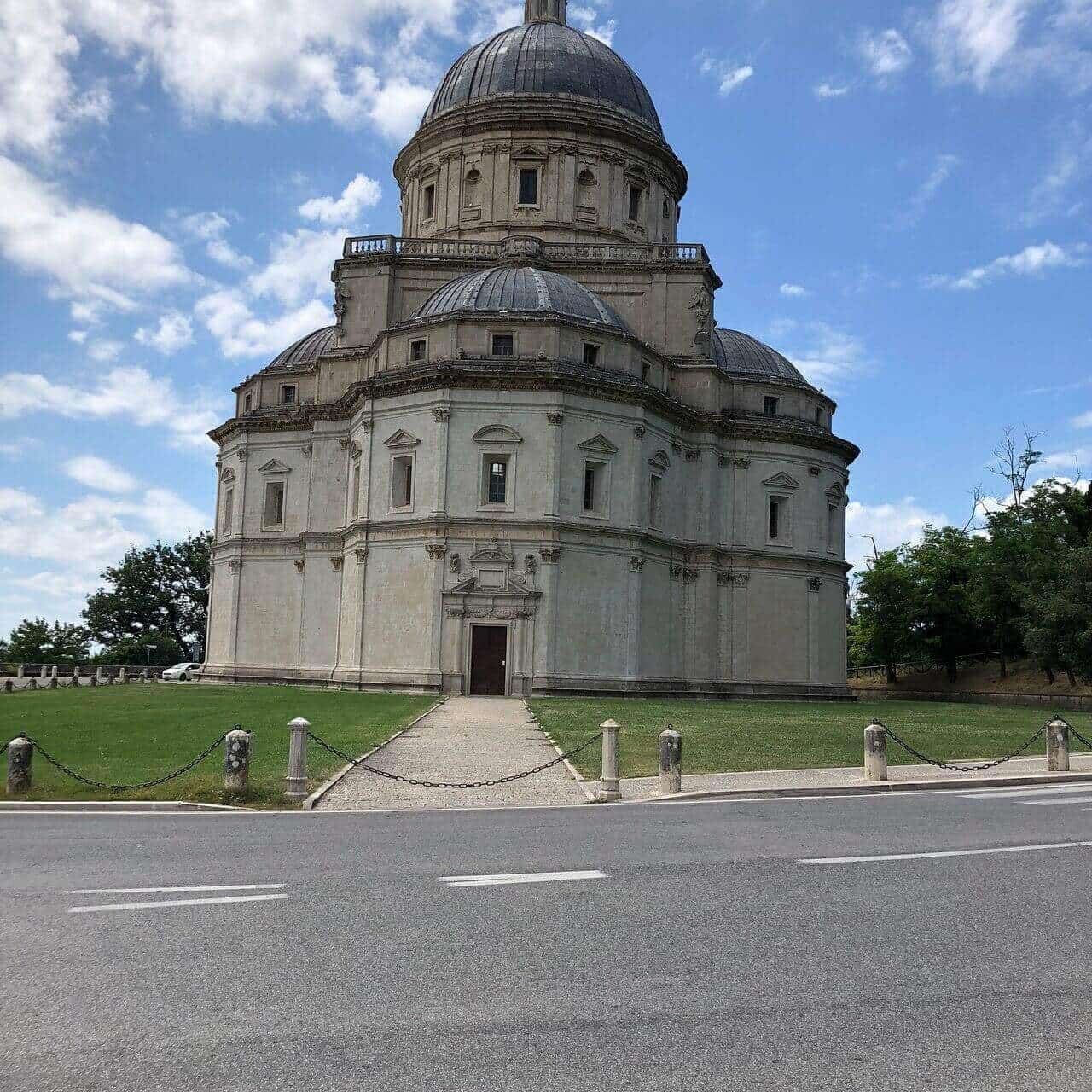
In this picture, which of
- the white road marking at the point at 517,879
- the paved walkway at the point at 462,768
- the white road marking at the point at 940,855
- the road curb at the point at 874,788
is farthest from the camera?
the road curb at the point at 874,788

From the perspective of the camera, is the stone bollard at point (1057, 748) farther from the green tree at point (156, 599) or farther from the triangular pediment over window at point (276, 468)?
the green tree at point (156, 599)

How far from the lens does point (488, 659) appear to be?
4631cm

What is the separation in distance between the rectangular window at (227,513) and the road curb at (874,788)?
44.8 m

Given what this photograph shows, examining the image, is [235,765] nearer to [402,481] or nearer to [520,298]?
[402,481]

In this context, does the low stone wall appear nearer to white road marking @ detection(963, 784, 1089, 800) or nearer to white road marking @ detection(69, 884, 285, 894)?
white road marking @ detection(963, 784, 1089, 800)

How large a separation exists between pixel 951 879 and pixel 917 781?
9.98 metres

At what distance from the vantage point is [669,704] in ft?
145

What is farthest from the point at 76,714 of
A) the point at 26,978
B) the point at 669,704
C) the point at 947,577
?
the point at 947,577

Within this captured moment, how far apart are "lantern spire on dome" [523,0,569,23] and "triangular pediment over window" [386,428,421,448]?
30002 millimetres

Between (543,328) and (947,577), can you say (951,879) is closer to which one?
(543,328)

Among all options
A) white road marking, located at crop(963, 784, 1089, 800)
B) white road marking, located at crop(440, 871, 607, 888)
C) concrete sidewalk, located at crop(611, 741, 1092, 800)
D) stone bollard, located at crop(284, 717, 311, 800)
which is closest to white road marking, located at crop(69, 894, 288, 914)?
white road marking, located at crop(440, 871, 607, 888)

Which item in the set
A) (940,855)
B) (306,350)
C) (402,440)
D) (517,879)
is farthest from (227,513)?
(940,855)

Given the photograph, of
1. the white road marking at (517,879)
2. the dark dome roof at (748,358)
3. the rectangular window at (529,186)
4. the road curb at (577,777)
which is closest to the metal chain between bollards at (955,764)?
the road curb at (577,777)

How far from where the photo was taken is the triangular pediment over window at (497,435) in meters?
46.8
